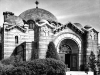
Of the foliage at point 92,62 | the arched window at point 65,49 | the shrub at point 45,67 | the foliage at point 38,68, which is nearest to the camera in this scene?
the foliage at point 38,68

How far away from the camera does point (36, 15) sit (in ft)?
144

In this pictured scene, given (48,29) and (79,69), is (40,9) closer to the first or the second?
(48,29)

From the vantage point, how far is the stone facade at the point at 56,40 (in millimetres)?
35250

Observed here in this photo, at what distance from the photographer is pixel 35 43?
117 ft

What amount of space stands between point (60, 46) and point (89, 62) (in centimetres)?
502

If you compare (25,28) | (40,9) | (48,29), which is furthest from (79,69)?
(40,9)

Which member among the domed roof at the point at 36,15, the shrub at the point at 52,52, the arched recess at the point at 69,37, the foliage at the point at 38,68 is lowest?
the foliage at the point at 38,68

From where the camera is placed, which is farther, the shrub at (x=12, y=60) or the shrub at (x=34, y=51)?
the shrub at (x=34, y=51)

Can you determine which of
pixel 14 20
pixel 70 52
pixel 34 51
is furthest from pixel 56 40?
pixel 14 20

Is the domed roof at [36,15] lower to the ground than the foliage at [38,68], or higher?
higher

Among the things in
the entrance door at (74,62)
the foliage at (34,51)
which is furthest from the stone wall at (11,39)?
the entrance door at (74,62)

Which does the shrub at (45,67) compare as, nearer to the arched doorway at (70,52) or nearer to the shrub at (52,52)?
the shrub at (52,52)

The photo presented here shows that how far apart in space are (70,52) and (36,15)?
10.9 m

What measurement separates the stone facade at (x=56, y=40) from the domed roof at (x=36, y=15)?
13.8 feet
